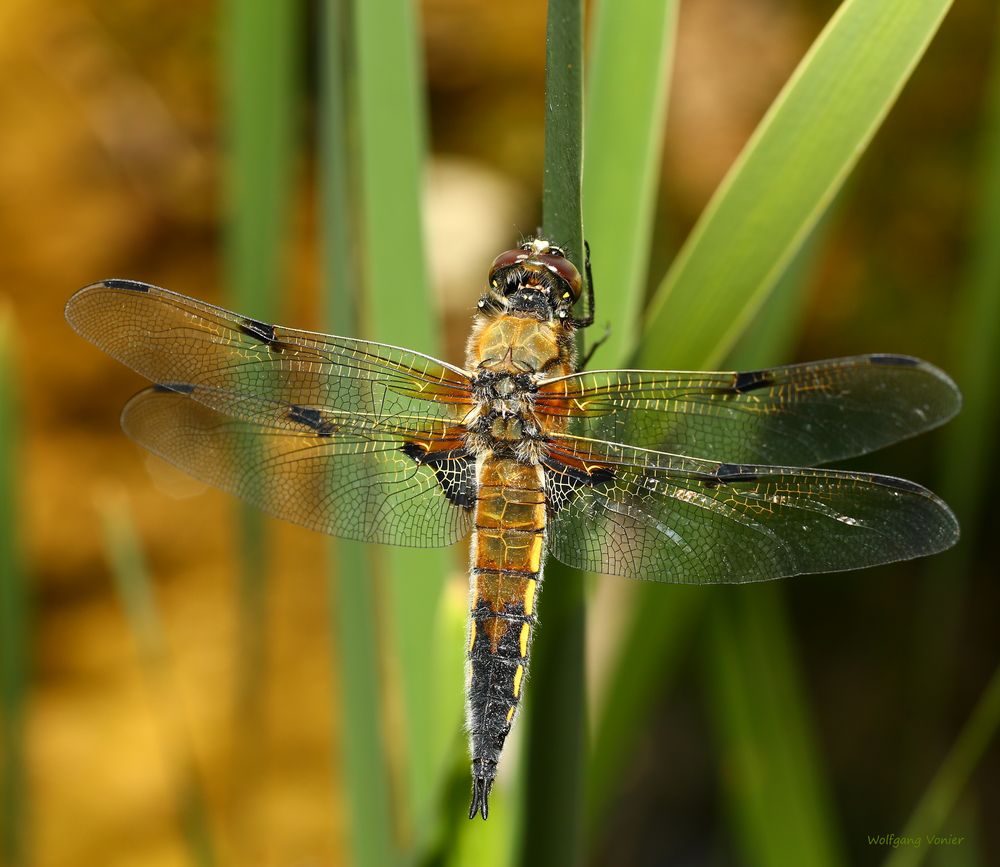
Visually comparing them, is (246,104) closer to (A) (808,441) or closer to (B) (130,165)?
(A) (808,441)

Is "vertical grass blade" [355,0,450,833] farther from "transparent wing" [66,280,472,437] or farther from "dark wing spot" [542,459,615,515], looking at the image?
"dark wing spot" [542,459,615,515]

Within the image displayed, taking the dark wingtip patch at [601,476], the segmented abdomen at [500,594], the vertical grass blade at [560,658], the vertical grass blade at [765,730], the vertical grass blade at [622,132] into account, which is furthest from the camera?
the vertical grass blade at [765,730]

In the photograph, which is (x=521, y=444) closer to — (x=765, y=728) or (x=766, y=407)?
(x=766, y=407)

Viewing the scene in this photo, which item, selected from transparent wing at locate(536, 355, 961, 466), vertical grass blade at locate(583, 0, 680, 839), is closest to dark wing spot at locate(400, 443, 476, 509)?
transparent wing at locate(536, 355, 961, 466)

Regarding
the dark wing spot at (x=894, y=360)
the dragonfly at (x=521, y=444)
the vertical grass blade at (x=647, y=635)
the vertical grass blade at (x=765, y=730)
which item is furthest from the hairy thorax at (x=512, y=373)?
the vertical grass blade at (x=765, y=730)

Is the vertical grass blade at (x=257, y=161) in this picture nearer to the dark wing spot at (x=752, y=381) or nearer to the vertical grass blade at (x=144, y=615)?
the vertical grass blade at (x=144, y=615)

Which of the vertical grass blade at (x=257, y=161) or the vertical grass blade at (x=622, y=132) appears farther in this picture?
the vertical grass blade at (x=257, y=161)

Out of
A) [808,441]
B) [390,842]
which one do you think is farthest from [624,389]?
[390,842]
